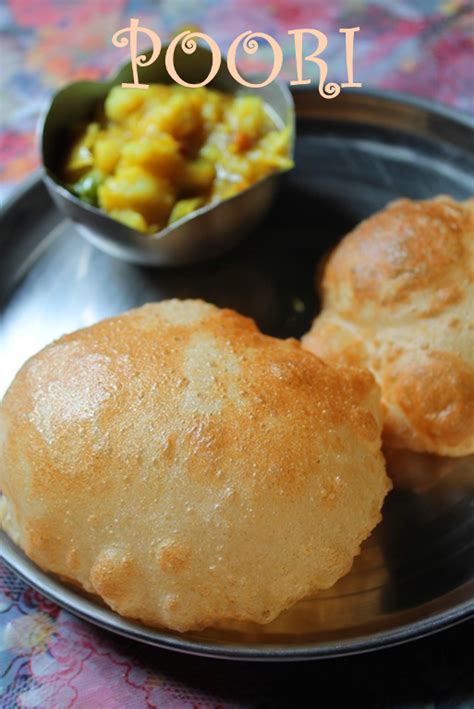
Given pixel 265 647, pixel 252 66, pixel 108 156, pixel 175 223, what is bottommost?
pixel 265 647

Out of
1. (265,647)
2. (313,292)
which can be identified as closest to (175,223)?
(313,292)

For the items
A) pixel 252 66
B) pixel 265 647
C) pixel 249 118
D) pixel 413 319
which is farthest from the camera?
pixel 252 66

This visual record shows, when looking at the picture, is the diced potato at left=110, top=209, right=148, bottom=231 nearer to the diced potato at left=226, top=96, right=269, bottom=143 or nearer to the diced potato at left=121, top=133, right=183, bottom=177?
the diced potato at left=121, top=133, right=183, bottom=177

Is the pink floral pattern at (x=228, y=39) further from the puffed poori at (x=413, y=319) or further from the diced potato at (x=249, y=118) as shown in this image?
the puffed poori at (x=413, y=319)

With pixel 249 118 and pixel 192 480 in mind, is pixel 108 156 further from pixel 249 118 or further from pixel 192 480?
pixel 192 480

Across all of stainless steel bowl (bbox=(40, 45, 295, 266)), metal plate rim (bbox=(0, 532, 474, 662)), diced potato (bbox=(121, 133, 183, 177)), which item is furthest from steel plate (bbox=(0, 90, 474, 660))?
diced potato (bbox=(121, 133, 183, 177))
